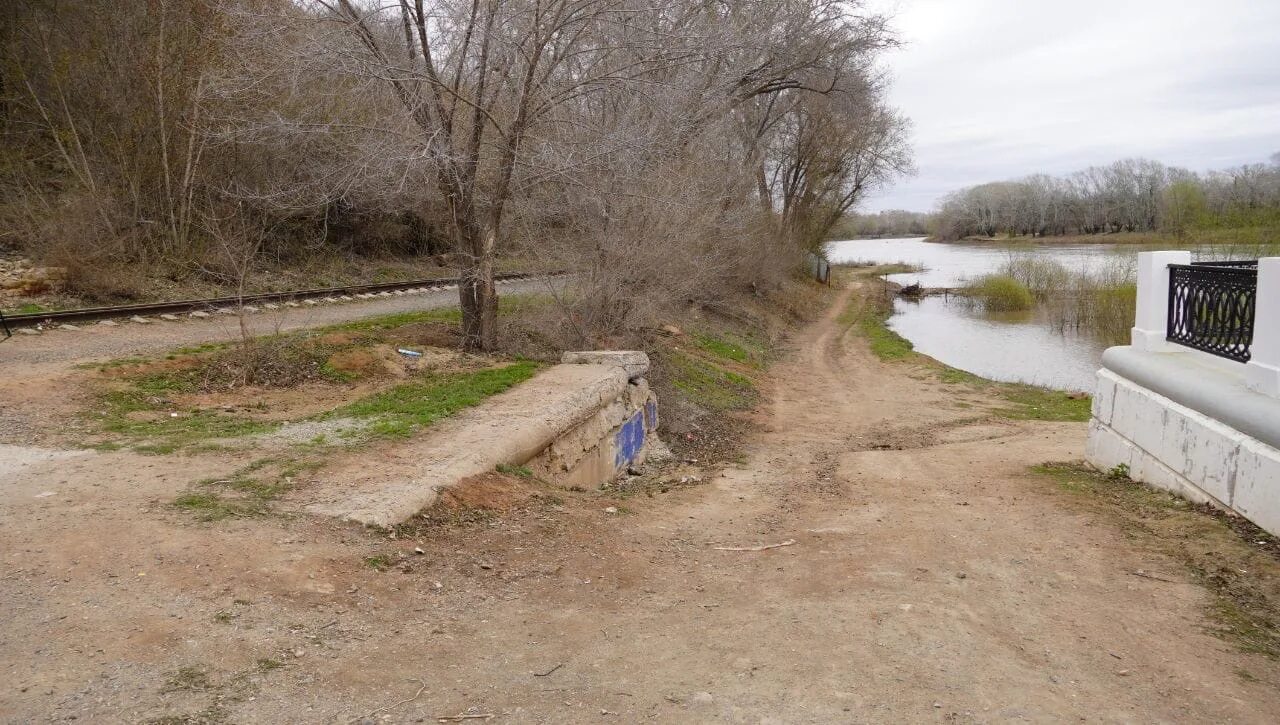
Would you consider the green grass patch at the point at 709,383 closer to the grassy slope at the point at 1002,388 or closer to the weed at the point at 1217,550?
the grassy slope at the point at 1002,388


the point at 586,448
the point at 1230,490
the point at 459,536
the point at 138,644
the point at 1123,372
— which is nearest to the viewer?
Answer: the point at 138,644

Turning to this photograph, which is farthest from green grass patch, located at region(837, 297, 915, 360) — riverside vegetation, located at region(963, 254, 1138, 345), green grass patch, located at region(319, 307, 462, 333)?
green grass patch, located at region(319, 307, 462, 333)

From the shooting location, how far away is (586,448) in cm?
952

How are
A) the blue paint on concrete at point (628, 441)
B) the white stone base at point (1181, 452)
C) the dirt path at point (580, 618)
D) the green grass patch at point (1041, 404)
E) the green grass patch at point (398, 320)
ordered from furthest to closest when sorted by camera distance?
1. the green grass patch at point (1041, 404)
2. the green grass patch at point (398, 320)
3. the blue paint on concrete at point (628, 441)
4. the white stone base at point (1181, 452)
5. the dirt path at point (580, 618)

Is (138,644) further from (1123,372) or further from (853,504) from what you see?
(1123,372)

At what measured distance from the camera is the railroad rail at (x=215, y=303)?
12094 millimetres

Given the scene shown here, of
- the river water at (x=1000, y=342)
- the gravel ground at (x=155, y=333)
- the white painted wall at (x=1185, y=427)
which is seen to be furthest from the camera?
the river water at (x=1000, y=342)

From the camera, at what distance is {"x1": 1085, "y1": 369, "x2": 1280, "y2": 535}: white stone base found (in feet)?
19.3

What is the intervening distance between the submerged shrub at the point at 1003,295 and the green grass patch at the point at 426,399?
35308mm

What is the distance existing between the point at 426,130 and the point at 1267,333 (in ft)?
28.9

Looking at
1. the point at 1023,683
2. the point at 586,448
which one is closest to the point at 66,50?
the point at 586,448

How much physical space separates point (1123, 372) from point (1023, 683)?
5.18m

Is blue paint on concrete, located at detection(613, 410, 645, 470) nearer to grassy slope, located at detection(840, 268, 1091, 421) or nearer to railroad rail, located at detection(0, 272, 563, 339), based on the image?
railroad rail, located at detection(0, 272, 563, 339)

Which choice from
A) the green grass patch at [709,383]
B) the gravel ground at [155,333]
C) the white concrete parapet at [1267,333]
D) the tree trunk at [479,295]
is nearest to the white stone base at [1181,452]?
the white concrete parapet at [1267,333]
